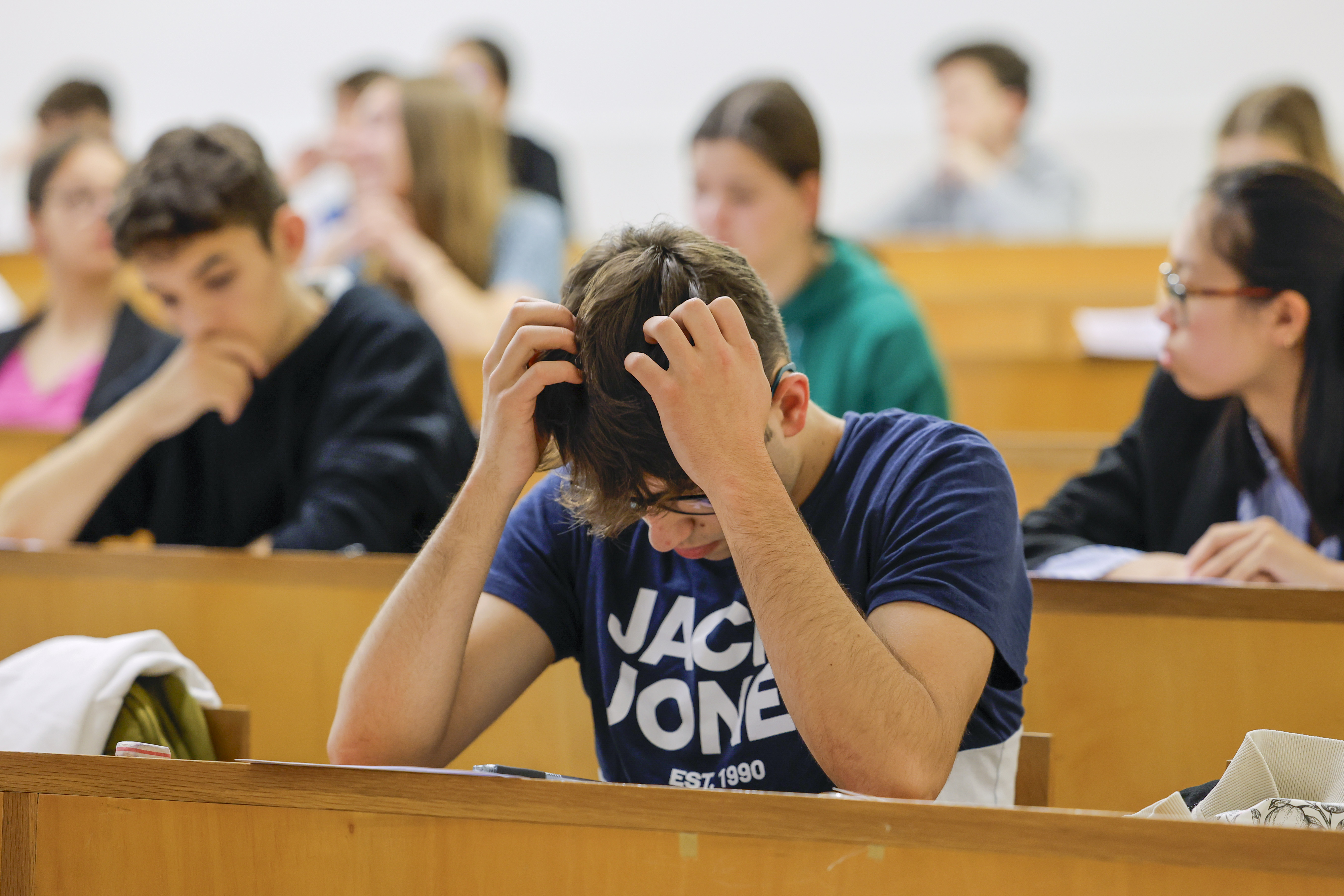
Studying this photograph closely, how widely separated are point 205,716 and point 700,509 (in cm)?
53

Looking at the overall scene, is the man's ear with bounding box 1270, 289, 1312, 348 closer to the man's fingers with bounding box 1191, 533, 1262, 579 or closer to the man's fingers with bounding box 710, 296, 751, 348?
the man's fingers with bounding box 1191, 533, 1262, 579

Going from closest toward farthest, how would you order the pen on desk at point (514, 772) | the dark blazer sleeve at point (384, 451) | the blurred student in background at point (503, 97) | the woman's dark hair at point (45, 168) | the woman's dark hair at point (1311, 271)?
the pen on desk at point (514, 772), the woman's dark hair at point (1311, 271), the dark blazer sleeve at point (384, 451), the woman's dark hair at point (45, 168), the blurred student in background at point (503, 97)

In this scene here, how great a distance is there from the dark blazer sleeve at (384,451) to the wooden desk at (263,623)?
176 millimetres

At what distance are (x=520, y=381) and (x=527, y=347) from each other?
0.10ft

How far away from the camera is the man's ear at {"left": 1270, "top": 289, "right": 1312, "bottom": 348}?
1.52m

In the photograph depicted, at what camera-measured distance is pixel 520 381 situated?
1036mm

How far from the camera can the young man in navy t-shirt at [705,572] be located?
0.96m

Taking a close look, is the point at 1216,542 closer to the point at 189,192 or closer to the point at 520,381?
the point at 520,381

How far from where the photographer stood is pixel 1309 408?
1526 millimetres

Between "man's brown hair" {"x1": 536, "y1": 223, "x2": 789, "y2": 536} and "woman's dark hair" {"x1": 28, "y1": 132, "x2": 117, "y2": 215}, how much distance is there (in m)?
1.99

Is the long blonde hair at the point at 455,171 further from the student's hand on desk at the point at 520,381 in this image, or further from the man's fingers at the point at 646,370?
the man's fingers at the point at 646,370

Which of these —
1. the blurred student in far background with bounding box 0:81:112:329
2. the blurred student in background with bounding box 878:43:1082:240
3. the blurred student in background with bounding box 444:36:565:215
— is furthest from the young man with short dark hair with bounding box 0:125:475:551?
the blurred student in background with bounding box 878:43:1082:240

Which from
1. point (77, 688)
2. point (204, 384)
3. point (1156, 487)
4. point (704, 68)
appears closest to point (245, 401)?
point (204, 384)

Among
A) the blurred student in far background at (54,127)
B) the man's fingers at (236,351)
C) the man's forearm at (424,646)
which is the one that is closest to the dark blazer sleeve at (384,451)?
the man's fingers at (236,351)
